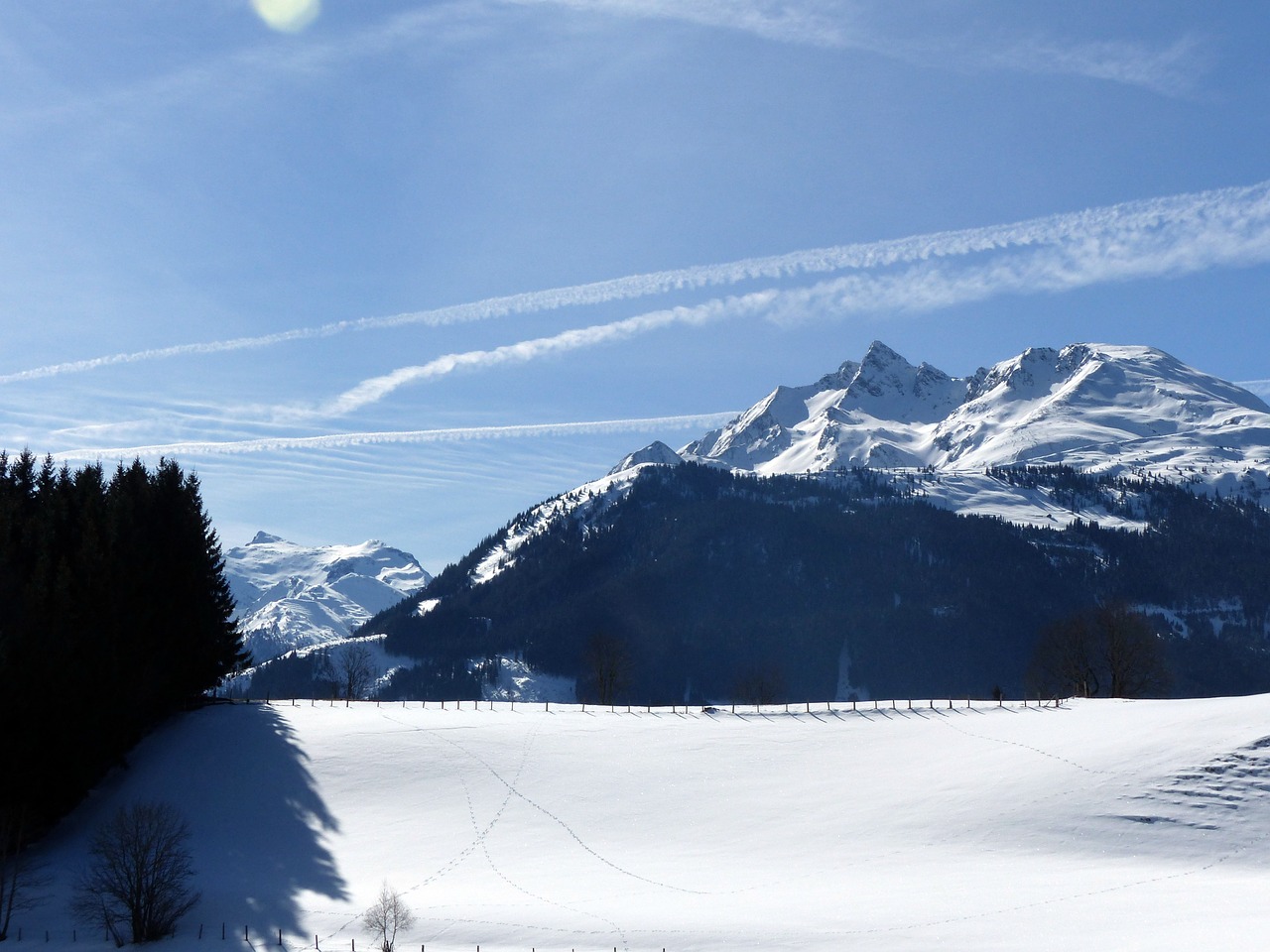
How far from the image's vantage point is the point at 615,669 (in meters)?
124

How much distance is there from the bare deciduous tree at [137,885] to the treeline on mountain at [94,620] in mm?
7518

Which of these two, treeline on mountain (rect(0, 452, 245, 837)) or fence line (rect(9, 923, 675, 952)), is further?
treeline on mountain (rect(0, 452, 245, 837))

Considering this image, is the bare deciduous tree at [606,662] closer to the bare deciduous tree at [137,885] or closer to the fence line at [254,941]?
the bare deciduous tree at [137,885]

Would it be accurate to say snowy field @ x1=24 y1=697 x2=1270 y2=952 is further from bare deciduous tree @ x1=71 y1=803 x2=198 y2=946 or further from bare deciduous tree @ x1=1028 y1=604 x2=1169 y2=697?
bare deciduous tree @ x1=1028 y1=604 x2=1169 y2=697

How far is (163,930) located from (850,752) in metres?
45.1

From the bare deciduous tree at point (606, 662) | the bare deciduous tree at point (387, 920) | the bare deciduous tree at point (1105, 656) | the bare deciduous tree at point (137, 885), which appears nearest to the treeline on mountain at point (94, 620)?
the bare deciduous tree at point (137, 885)

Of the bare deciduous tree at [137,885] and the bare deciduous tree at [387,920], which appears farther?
the bare deciduous tree at [137,885]

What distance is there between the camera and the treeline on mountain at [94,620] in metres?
63.4

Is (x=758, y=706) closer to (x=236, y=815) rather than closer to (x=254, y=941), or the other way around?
(x=236, y=815)

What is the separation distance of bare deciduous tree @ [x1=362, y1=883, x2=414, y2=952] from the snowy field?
779 millimetres

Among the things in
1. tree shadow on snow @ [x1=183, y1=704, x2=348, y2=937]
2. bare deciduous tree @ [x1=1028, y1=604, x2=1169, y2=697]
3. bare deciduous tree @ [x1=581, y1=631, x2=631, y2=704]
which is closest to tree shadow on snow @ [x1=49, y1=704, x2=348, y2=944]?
tree shadow on snow @ [x1=183, y1=704, x2=348, y2=937]

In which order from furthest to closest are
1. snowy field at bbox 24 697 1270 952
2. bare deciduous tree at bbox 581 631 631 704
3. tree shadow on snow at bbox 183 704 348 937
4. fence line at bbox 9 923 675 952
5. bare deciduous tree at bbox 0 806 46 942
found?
1. bare deciduous tree at bbox 581 631 631 704
2. tree shadow on snow at bbox 183 704 348 937
3. bare deciduous tree at bbox 0 806 46 942
4. fence line at bbox 9 923 675 952
5. snowy field at bbox 24 697 1270 952

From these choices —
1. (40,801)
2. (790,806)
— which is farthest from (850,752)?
(40,801)

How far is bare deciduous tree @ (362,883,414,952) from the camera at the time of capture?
47062 millimetres
